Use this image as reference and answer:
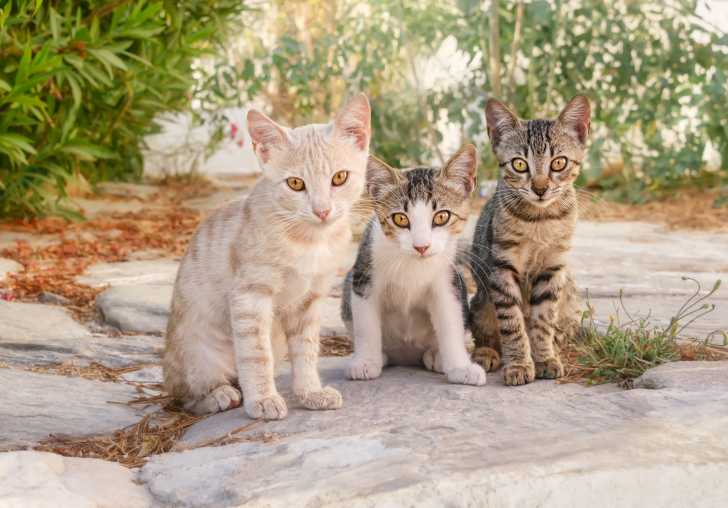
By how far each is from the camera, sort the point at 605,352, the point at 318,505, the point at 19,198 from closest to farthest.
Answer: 1. the point at 318,505
2. the point at 605,352
3. the point at 19,198

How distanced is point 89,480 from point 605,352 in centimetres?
197

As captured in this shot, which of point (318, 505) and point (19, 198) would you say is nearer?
point (318, 505)

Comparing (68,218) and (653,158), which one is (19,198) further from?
(653,158)

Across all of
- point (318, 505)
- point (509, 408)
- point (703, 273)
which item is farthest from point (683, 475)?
point (703, 273)

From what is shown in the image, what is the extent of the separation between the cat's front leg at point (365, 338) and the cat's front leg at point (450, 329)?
0.79 ft

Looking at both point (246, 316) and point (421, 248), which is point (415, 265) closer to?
point (421, 248)

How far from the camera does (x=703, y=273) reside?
5.34 m

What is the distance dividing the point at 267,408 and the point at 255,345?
0.71 ft

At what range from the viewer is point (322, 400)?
→ 117 inches

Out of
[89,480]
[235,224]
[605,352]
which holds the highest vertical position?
[235,224]

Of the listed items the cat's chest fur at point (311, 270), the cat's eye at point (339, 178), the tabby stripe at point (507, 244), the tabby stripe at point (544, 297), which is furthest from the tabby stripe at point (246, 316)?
the tabby stripe at point (544, 297)

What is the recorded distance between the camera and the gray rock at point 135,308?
437 cm

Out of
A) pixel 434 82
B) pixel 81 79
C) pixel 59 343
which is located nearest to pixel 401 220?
pixel 59 343

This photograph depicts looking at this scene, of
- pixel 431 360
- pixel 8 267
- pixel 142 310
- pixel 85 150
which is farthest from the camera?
pixel 85 150
